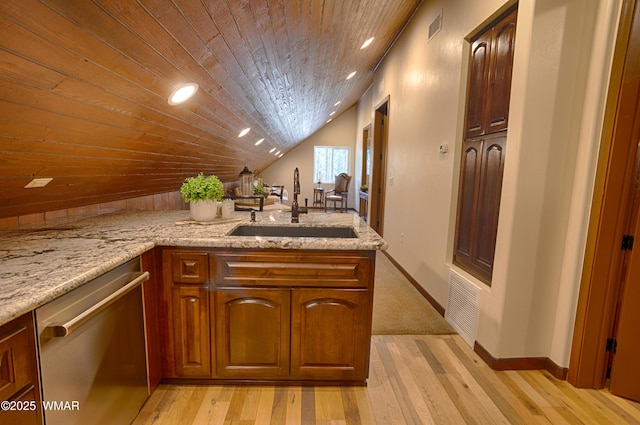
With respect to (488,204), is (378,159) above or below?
above

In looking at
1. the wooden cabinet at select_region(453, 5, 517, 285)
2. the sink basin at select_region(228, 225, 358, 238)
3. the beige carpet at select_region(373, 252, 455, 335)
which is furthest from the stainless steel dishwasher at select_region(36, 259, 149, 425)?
the wooden cabinet at select_region(453, 5, 517, 285)

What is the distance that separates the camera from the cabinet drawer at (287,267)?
1.61 m

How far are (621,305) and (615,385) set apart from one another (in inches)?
18.3

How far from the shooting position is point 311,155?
29.8 ft

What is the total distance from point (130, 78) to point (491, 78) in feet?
7.23

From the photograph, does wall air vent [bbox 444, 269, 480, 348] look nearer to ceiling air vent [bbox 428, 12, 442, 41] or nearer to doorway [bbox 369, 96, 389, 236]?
ceiling air vent [bbox 428, 12, 442, 41]

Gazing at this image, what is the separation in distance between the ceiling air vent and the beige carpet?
2.54 m

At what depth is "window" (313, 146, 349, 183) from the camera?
359 inches

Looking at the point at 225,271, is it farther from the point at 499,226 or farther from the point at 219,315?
the point at 499,226

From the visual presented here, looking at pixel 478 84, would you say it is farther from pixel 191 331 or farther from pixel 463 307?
pixel 191 331

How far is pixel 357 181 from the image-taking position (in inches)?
321

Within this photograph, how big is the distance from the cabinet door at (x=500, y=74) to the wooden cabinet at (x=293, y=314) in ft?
4.37

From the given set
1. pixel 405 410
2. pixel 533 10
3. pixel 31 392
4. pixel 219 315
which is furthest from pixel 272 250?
pixel 533 10

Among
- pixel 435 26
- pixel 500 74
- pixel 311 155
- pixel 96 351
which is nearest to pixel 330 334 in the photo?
pixel 96 351
